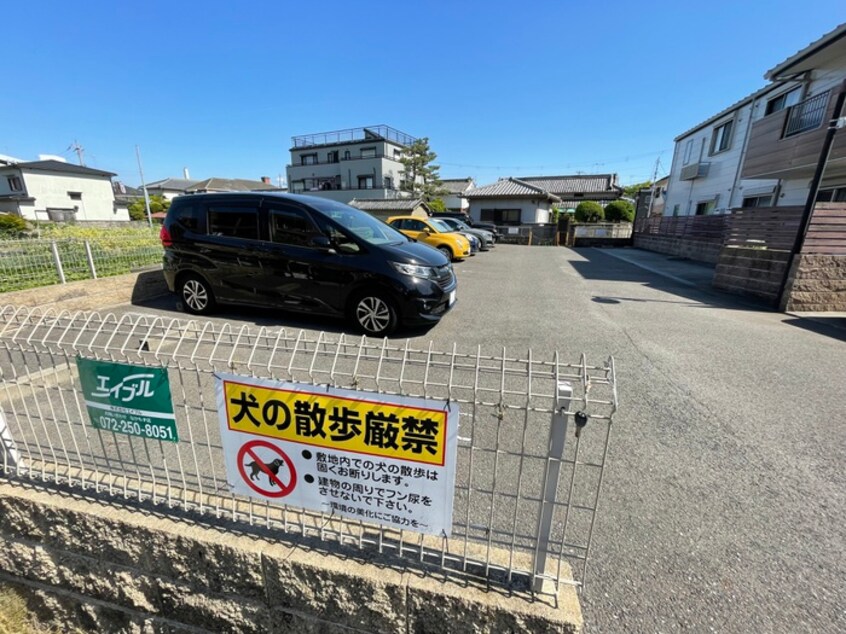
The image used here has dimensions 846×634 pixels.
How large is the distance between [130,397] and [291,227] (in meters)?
3.73

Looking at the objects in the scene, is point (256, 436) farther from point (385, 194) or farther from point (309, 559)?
point (385, 194)

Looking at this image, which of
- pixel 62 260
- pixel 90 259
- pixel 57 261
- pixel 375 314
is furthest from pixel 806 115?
pixel 62 260

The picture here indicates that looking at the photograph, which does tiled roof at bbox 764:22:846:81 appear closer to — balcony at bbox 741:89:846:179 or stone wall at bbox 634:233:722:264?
balcony at bbox 741:89:846:179

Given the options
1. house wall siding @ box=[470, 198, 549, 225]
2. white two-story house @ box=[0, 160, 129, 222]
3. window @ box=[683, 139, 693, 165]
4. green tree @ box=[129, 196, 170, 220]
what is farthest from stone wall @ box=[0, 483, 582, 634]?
green tree @ box=[129, 196, 170, 220]

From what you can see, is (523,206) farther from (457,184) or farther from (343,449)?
(343,449)

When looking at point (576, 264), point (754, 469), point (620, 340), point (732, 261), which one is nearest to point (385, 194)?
point (576, 264)

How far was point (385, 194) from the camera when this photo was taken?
31.0 m

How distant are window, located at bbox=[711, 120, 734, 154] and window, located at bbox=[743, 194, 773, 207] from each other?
276 centimetres

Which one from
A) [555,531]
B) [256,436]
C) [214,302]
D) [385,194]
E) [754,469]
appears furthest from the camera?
[385,194]

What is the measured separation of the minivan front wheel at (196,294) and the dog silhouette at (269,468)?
15.9 ft

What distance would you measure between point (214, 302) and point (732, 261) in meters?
10.3

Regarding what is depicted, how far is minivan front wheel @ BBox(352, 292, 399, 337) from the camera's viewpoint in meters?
4.80

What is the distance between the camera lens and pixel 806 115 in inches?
394

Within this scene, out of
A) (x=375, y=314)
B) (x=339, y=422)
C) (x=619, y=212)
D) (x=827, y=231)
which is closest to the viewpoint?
(x=339, y=422)
